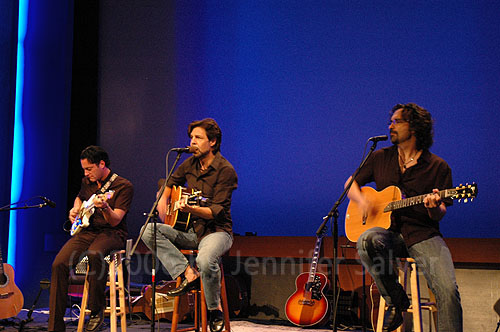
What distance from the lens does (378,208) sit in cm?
391

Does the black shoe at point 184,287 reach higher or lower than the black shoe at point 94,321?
higher

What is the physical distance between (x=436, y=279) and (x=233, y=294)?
2643 millimetres

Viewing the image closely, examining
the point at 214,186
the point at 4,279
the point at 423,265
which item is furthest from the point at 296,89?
the point at 4,279

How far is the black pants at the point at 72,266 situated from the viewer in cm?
441

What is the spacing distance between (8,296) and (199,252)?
2.27 meters

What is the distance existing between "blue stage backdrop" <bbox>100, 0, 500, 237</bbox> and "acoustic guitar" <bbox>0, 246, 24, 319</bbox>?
204 centimetres

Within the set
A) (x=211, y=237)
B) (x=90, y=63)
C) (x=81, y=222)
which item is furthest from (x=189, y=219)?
(x=90, y=63)

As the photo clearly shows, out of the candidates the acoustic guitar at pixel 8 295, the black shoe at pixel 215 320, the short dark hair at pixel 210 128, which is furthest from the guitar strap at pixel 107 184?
the black shoe at pixel 215 320

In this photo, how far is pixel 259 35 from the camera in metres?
6.82

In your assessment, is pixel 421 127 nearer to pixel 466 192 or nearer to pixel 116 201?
pixel 466 192

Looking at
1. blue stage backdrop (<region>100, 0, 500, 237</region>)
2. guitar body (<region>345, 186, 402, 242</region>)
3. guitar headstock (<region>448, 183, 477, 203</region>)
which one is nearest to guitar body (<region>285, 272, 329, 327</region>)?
blue stage backdrop (<region>100, 0, 500, 237</region>)

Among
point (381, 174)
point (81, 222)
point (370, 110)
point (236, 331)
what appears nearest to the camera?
point (381, 174)

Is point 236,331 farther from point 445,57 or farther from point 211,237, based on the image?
point 445,57

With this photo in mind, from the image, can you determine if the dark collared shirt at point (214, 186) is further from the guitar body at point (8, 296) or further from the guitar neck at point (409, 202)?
the guitar body at point (8, 296)
